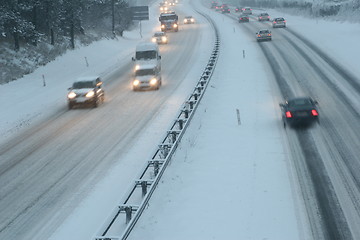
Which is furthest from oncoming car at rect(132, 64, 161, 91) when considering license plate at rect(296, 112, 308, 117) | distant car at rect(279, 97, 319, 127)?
license plate at rect(296, 112, 308, 117)

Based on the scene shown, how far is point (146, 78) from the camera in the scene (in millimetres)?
29172

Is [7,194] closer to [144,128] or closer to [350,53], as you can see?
[144,128]

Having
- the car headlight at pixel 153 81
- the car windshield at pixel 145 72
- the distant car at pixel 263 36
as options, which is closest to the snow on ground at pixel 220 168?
the car headlight at pixel 153 81

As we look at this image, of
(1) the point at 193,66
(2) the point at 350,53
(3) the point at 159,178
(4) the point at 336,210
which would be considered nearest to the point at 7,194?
(3) the point at 159,178

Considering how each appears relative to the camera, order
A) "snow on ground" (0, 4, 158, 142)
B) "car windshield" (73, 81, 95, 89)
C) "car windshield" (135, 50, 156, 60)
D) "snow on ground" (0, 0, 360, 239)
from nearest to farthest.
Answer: "snow on ground" (0, 0, 360, 239), "snow on ground" (0, 4, 158, 142), "car windshield" (73, 81, 95, 89), "car windshield" (135, 50, 156, 60)

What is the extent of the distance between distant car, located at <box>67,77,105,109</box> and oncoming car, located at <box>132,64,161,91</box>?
314 centimetres

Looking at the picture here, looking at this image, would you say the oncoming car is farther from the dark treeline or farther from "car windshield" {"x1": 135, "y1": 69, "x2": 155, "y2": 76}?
the dark treeline

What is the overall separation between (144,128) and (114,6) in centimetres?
4723

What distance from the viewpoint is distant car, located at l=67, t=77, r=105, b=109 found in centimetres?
2528

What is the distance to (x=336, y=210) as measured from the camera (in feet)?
38.9

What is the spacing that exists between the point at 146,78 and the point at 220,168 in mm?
15269

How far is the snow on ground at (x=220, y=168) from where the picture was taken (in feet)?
37.0

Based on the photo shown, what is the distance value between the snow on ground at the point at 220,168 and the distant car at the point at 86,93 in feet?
4.71

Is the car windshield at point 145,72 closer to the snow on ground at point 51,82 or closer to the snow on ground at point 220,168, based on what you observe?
the snow on ground at point 220,168
